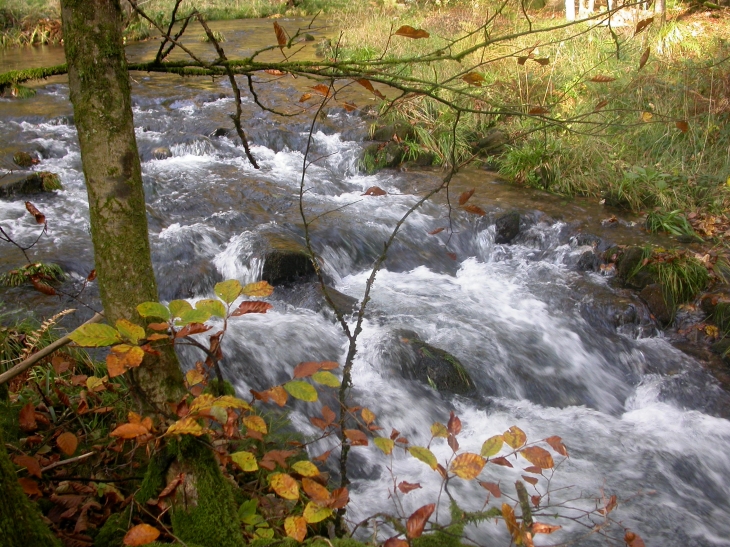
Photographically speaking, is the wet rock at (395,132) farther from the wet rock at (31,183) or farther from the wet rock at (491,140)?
the wet rock at (31,183)

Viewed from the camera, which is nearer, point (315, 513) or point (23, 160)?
point (315, 513)

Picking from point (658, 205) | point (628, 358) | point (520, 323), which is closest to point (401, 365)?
point (520, 323)

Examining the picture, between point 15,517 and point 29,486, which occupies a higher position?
point 15,517

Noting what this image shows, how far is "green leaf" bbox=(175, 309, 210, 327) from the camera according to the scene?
5.00 ft

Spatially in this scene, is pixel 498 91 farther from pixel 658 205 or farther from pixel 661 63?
pixel 658 205

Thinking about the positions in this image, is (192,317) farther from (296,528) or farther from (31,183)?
(31,183)

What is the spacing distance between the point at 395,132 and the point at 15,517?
27.1ft

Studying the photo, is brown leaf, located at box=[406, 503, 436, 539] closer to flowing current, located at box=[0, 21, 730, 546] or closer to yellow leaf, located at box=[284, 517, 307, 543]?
yellow leaf, located at box=[284, 517, 307, 543]

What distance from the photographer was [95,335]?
57.2 inches

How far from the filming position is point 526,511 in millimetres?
1942

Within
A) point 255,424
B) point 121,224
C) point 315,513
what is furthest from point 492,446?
point 121,224

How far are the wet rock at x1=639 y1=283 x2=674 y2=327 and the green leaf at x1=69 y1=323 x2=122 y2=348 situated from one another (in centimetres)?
544

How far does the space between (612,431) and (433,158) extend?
5.28 meters

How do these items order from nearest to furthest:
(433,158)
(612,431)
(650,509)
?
(650,509), (612,431), (433,158)
